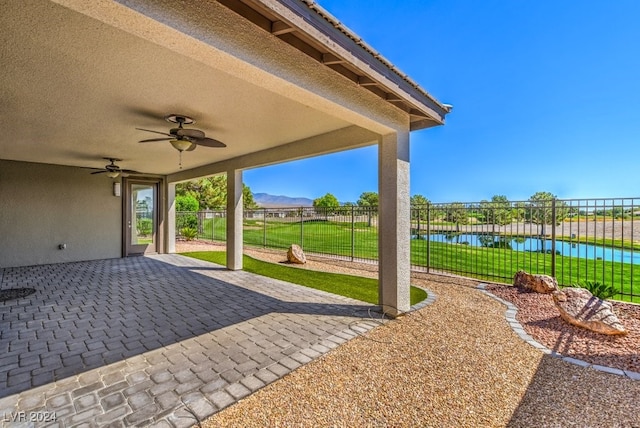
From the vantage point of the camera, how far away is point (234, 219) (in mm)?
8375

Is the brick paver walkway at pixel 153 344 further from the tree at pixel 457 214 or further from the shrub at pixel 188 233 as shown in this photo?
the shrub at pixel 188 233

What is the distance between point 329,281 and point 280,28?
5.64m

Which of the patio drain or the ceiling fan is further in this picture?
the patio drain

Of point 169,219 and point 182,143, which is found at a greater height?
point 182,143

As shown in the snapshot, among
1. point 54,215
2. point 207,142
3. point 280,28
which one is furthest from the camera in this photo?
point 54,215

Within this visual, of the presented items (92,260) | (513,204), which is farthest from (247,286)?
(92,260)

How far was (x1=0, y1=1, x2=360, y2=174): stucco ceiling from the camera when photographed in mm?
2576

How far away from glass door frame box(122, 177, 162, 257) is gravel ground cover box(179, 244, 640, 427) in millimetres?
10677

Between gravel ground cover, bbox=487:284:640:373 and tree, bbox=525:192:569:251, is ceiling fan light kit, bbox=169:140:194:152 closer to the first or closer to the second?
gravel ground cover, bbox=487:284:640:373

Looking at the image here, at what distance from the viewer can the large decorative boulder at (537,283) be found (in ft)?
18.0

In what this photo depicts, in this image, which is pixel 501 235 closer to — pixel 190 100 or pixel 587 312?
pixel 587 312

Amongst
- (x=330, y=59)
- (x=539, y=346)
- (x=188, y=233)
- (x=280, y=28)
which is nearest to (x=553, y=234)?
(x=539, y=346)

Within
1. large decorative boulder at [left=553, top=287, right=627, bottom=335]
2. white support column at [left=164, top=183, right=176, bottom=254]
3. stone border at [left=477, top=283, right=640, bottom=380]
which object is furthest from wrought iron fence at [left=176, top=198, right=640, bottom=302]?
white support column at [left=164, top=183, right=176, bottom=254]

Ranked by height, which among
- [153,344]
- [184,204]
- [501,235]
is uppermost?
[184,204]
